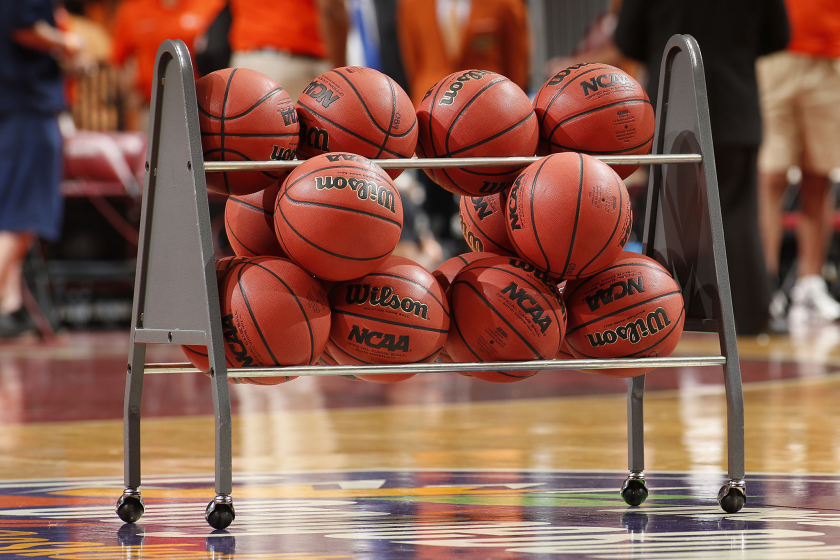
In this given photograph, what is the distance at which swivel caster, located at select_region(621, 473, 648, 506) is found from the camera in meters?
2.39

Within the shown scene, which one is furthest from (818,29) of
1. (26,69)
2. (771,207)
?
(26,69)

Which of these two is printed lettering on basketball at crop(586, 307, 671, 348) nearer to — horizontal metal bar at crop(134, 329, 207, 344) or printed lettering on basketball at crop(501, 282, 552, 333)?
printed lettering on basketball at crop(501, 282, 552, 333)

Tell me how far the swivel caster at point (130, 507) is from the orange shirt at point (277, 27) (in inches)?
171

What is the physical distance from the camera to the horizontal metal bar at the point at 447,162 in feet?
7.27

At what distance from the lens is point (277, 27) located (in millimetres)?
6309

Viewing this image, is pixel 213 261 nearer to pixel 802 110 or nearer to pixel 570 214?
pixel 570 214

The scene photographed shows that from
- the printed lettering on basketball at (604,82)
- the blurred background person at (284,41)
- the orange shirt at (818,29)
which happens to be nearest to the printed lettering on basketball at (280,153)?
the printed lettering on basketball at (604,82)

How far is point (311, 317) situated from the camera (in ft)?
7.23

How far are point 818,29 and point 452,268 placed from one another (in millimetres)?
5570

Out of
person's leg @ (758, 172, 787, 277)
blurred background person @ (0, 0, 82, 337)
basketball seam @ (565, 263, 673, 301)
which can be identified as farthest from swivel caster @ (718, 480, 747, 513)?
blurred background person @ (0, 0, 82, 337)

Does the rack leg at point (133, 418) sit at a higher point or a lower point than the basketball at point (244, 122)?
lower

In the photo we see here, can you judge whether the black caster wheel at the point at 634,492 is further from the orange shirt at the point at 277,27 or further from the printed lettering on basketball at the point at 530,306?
the orange shirt at the point at 277,27

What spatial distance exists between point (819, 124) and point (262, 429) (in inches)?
194

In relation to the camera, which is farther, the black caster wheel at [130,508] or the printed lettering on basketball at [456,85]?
the printed lettering on basketball at [456,85]
